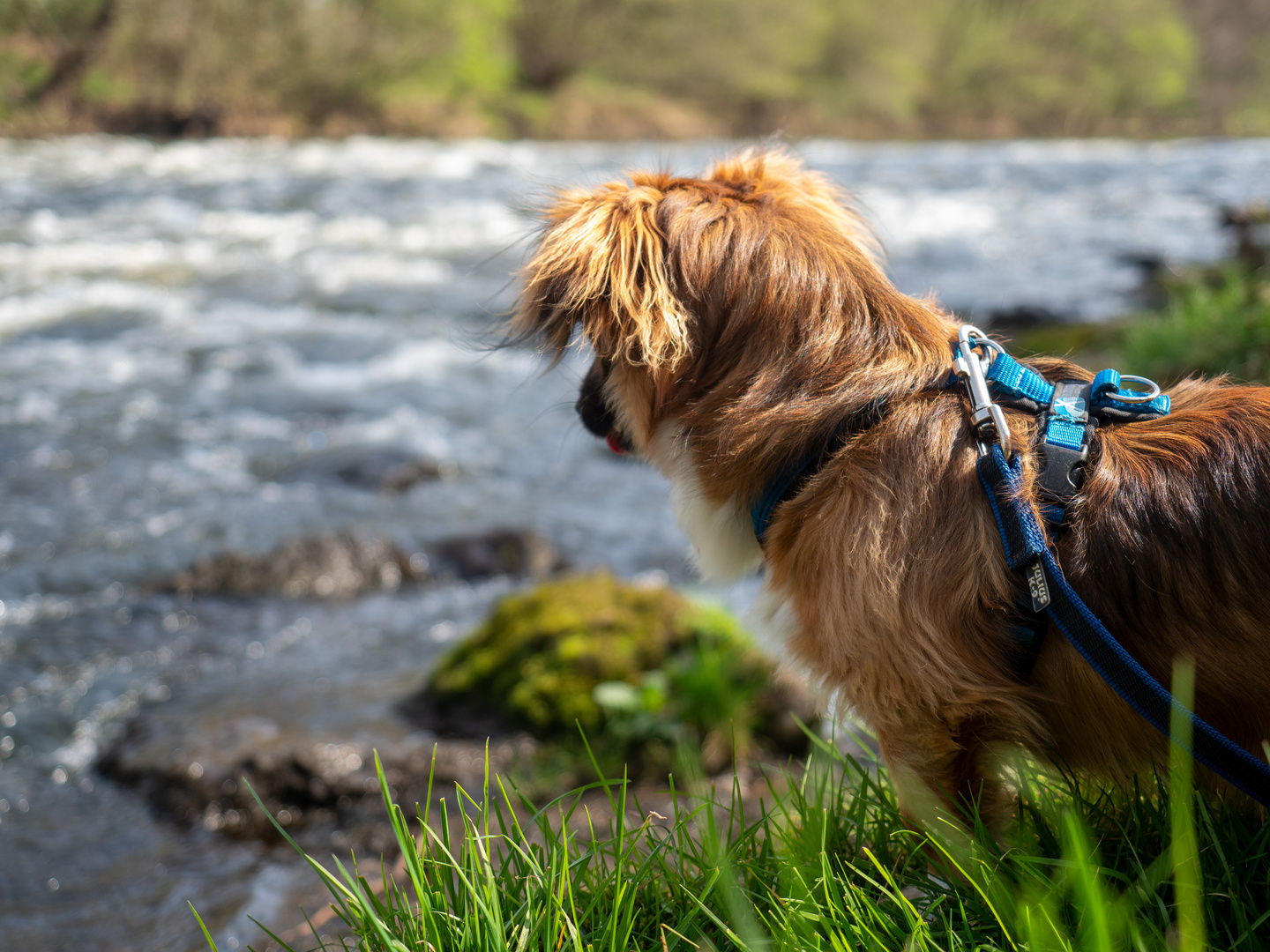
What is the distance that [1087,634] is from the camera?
1.70m

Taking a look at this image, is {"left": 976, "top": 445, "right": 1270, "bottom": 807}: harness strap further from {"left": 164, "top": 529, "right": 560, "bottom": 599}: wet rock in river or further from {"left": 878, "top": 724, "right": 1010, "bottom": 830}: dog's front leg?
{"left": 164, "top": 529, "right": 560, "bottom": 599}: wet rock in river

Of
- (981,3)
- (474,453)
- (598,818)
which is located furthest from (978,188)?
(981,3)

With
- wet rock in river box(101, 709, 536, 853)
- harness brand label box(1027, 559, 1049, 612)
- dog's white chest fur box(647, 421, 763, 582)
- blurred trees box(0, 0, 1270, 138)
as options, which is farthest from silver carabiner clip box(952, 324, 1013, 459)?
blurred trees box(0, 0, 1270, 138)

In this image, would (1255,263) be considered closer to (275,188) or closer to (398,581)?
(398,581)

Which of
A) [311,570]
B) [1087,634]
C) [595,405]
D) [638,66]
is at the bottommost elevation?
[311,570]

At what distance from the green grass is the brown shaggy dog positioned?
0.14 meters

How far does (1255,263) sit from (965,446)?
9349 mm

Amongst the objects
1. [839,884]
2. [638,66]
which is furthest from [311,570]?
[638,66]

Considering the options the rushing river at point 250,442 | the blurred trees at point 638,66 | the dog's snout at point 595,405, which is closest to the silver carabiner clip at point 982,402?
the dog's snout at point 595,405

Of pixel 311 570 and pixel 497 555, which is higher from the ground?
pixel 497 555

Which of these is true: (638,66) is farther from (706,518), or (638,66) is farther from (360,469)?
(706,518)

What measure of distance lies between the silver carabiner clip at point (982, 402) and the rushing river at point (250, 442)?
1.03 meters

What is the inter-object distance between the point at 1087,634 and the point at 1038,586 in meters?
0.12

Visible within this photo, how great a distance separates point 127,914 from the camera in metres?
3.08
